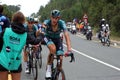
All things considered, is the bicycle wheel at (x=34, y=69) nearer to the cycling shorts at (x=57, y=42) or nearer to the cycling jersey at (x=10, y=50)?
the cycling shorts at (x=57, y=42)

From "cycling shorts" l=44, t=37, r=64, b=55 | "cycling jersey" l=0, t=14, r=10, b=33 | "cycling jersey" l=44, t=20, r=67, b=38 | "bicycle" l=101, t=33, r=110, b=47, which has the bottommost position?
"bicycle" l=101, t=33, r=110, b=47

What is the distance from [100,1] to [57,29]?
134 feet

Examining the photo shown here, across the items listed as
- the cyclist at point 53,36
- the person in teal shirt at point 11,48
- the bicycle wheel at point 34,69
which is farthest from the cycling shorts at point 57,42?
A: the person in teal shirt at point 11,48

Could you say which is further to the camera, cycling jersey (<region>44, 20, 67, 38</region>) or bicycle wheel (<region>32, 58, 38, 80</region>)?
bicycle wheel (<region>32, 58, 38, 80</region>)

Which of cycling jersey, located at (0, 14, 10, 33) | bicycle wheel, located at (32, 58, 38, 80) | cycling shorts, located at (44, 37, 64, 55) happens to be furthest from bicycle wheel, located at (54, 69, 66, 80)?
bicycle wheel, located at (32, 58, 38, 80)

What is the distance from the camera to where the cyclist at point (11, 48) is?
311 inches

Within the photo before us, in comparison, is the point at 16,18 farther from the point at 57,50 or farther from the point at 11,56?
the point at 57,50

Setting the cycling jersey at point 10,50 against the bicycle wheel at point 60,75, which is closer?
the cycling jersey at point 10,50

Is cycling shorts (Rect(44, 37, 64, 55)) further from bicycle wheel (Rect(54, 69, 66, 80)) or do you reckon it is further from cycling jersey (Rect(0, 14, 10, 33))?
cycling jersey (Rect(0, 14, 10, 33))

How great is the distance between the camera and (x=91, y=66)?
17375 millimetres

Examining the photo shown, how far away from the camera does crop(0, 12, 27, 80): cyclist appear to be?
7.90 metres

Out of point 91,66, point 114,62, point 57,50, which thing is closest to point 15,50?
point 57,50

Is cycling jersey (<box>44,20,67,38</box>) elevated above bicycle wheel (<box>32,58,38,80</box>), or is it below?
above

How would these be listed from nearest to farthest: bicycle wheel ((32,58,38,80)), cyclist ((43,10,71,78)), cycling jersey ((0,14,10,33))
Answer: cyclist ((43,10,71,78))
cycling jersey ((0,14,10,33))
bicycle wheel ((32,58,38,80))
